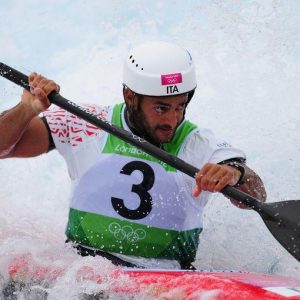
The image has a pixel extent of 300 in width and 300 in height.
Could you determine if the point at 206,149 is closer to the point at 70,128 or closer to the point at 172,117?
the point at 172,117

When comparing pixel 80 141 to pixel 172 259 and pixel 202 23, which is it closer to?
pixel 172 259

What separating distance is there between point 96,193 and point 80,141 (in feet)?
0.80

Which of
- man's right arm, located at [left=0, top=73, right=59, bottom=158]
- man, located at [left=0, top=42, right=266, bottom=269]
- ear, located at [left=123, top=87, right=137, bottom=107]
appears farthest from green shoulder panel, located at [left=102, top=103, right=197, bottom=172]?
man's right arm, located at [left=0, top=73, right=59, bottom=158]

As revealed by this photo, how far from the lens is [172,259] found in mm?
3543

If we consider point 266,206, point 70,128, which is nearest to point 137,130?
point 70,128

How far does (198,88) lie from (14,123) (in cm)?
338

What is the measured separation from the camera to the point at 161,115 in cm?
340

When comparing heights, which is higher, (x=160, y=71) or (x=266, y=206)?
(x=160, y=71)

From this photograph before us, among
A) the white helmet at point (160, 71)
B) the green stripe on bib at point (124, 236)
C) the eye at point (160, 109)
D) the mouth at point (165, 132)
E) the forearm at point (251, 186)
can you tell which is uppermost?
the white helmet at point (160, 71)

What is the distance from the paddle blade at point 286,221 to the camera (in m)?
3.26

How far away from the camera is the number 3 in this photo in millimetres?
3436

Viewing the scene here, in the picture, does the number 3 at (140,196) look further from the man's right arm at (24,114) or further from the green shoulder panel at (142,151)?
Answer: the man's right arm at (24,114)

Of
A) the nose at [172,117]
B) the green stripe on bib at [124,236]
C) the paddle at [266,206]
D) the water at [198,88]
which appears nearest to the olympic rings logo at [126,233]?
the green stripe on bib at [124,236]

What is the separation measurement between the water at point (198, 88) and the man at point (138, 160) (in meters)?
0.23
